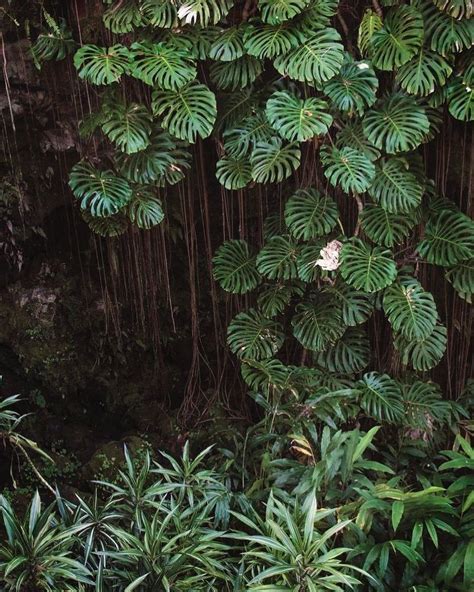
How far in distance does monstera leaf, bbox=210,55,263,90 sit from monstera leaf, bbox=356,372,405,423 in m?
1.12

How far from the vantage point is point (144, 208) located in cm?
212

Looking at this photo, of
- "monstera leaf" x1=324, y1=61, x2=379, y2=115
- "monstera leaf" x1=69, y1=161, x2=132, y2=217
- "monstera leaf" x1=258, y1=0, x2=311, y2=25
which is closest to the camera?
"monstera leaf" x1=258, y1=0, x2=311, y2=25

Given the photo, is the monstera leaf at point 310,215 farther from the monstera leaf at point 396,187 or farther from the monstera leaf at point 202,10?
the monstera leaf at point 202,10

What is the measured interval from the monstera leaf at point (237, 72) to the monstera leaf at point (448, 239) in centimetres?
80

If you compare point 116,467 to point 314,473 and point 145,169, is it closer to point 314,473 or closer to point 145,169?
point 314,473

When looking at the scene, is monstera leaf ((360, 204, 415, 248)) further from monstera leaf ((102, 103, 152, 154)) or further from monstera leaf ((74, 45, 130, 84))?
monstera leaf ((74, 45, 130, 84))

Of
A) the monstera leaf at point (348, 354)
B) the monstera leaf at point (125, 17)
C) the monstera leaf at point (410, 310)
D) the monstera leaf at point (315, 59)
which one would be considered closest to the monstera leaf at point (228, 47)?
the monstera leaf at point (315, 59)

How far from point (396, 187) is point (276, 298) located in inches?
22.6

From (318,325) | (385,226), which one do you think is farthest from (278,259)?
(385,226)

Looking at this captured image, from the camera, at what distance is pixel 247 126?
205 cm

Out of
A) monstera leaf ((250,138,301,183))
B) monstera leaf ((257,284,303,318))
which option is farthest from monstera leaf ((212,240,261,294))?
monstera leaf ((250,138,301,183))

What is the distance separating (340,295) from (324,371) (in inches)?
12.3

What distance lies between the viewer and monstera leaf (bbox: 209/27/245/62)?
193cm

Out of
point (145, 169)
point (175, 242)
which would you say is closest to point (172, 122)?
point (145, 169)
